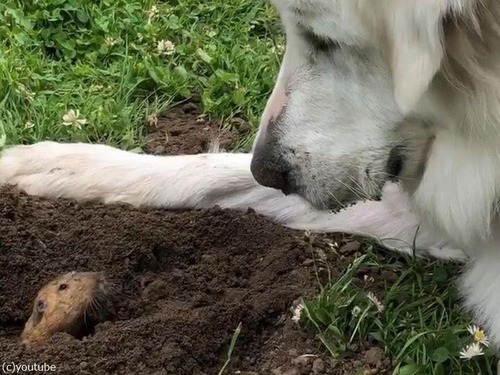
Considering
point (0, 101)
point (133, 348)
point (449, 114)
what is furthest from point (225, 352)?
point (0, 101)

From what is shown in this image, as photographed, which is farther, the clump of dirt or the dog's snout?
the clump of dirt

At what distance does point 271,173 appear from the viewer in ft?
7.39

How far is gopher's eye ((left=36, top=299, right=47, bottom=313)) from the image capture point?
224cm

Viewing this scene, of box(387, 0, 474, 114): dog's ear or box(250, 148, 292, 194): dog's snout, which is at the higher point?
box(387, 0, 474, 114): dog's ear

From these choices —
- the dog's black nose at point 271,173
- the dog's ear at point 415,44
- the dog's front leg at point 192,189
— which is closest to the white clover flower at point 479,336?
the dog's front leg at point 192,189

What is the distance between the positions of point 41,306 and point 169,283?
0.35 meters

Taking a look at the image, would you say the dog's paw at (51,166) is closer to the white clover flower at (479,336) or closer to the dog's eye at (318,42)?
the dog's eye at (318,42)

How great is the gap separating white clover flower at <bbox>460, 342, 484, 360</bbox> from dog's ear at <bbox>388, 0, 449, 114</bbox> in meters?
0.71

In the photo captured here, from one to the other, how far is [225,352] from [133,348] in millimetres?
232

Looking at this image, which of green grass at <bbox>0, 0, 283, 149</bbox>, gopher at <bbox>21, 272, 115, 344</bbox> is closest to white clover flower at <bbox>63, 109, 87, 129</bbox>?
green grass at <bbox>0, 0, 283, 149</bbox>

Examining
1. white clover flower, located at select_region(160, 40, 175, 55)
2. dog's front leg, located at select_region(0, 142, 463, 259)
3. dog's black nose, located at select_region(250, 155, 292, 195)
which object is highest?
white clover flower, located at select_region(160, 40, 175, 55)

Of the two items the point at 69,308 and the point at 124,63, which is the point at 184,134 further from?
the point at 69,308

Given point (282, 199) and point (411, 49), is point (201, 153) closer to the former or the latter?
point (282, 199)

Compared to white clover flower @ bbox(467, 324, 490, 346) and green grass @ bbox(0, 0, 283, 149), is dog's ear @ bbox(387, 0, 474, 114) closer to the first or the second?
white clover flower @ bbox(467, 324, 490, 346)
